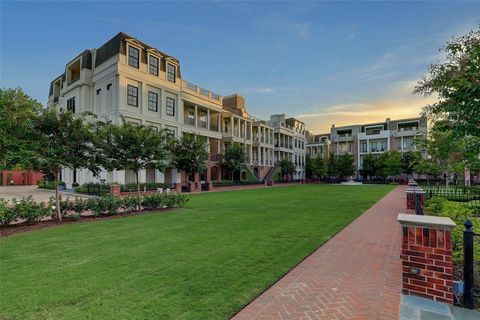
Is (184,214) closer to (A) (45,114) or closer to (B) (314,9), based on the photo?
(A) (45,114)

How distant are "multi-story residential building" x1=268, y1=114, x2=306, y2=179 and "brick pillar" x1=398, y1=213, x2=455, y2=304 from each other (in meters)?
50.1

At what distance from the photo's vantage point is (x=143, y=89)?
27.2 metres

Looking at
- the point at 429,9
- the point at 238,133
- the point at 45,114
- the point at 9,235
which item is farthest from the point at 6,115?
the point at 238,133

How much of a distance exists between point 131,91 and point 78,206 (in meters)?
17.8

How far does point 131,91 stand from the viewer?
26328 mm

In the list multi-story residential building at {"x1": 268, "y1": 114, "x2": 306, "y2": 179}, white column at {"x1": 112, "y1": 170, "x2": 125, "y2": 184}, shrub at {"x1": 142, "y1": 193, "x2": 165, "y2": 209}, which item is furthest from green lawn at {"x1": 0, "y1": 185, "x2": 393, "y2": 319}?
multi-story residential building at {"x1": 268, "y1": 114, "x2": 306, "y2": 179}

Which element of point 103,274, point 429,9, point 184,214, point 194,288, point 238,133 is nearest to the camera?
point 194,288

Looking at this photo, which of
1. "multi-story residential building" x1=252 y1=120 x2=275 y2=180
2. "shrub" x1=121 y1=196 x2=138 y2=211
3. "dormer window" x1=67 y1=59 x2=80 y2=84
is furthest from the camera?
"multi-story residential building" x1=252 y1=120 x2=275 y2=180

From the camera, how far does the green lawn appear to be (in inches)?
147

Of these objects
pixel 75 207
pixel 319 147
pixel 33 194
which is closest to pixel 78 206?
pixel 75 207

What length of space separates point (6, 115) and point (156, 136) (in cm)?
636

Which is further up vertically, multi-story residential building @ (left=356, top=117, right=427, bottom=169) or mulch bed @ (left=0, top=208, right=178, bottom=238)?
multi-story residential building @ (left=356, top=117, right=427, bottom=169)

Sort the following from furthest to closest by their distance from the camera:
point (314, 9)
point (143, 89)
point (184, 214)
Answer: point (143, 89) < point (184, 214) < point (314, 9)

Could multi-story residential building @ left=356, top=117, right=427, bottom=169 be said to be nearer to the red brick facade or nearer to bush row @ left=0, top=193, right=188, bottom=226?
bush row @ left=0, top=193, right=188, bottom=226
